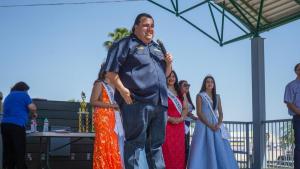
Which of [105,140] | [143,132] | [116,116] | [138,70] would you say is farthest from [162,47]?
[105,140]

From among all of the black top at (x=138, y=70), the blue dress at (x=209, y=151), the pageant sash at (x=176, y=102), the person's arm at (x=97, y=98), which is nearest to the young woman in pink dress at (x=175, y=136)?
the pageant sash at (x=176, y=102)

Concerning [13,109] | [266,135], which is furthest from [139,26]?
[266,135]

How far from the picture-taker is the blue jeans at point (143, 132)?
8.60 ft

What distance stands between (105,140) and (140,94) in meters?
2.58

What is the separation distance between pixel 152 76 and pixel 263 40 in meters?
6.40

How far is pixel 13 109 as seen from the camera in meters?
6.36

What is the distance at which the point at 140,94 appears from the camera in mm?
2676

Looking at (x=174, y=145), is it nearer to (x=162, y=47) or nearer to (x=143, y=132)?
(x=162, y=47)

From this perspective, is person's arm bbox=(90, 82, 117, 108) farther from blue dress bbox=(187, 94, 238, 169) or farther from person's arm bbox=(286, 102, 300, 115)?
person's arm bbox=(286, 102, 300, 115)

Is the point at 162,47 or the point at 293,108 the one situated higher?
the point at 162,47

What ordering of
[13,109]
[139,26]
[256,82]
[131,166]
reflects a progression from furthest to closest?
[256,82], [13,109], [139,26], [131,166]

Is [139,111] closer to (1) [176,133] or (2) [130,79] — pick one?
(2) [130,79]

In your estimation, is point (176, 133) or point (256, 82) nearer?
point (176, 133)

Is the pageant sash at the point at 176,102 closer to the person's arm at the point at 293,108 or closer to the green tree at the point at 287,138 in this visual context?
the person's arm at the point at 293,108
